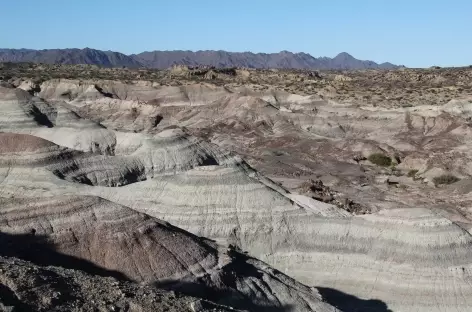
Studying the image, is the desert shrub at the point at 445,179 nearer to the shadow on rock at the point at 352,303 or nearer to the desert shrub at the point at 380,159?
the desert shrub at the point at 380,159

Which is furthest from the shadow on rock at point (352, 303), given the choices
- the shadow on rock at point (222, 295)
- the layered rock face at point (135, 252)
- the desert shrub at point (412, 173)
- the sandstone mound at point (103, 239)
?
the desert shrub at point (412, 173)

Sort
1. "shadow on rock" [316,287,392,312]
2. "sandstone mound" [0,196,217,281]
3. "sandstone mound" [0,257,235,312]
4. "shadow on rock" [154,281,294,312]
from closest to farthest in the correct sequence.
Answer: "sandstone mound" [0,257,235,312] < "shadow on rock" [154,281,294,312] < "sandstone mound" [0,196,217,281] < "shadow on rock" [316,287,392,312]

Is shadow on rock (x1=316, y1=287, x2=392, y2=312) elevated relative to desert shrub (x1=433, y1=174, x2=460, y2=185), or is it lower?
elevated

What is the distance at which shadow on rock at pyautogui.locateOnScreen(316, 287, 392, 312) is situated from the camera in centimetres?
2227

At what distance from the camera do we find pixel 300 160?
177 ft

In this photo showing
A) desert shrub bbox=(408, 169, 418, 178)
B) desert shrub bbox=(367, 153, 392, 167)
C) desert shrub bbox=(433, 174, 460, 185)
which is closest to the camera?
desert shrub bbox=(433, 174, 460, 185)

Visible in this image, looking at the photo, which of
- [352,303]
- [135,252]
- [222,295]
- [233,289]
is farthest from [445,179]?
[135,252]

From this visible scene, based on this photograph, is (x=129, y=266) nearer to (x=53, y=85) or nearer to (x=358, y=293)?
(x=358, y=293)

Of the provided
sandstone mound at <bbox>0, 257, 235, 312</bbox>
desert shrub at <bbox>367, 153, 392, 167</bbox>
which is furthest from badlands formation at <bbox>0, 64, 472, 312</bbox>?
desert shrub at <bbox>367, 153, 392, 167</bbox>

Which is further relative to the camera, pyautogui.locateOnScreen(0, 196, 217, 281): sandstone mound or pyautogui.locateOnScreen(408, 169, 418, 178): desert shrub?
pyautogui.locateOnScreen(408, 169, 418, 178): desert shrub

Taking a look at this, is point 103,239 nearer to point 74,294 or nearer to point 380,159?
point 74,294

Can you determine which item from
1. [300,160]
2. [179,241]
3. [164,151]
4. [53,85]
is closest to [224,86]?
[53,85]

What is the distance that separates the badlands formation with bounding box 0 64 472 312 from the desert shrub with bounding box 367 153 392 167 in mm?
142

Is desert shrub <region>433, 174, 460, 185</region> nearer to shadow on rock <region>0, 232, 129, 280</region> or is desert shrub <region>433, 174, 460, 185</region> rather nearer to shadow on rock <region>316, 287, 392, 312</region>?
shadow on rock <region>316, 287, 392, 312</region>
